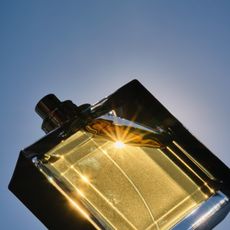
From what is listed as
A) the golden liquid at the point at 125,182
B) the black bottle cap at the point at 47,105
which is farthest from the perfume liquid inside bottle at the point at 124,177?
the black bottle cap at the point at 47,105

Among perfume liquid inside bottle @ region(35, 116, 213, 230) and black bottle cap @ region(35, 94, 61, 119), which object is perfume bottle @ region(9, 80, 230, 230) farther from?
black bottle cap @ region(35, 94, 61, 119)

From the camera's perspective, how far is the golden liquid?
1.01 metres

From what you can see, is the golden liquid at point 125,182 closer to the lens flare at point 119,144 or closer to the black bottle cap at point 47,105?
the lens flare at point 119,144

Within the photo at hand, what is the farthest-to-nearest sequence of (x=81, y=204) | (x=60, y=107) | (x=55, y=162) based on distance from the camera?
(x=60, y=107) < (x=55, y=162) < (x=81, y=204)

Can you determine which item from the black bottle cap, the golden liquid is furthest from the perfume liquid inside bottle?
the black bottle cap

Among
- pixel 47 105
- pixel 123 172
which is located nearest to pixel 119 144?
pixel 123 172

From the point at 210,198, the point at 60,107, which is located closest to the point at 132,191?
the point at 210,198

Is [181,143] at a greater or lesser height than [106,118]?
lesser

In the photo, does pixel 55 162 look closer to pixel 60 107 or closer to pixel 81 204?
pixel 81 204

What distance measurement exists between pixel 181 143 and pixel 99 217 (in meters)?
0.33

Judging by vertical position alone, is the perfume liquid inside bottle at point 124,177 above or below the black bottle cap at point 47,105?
below

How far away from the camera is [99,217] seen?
0.95m

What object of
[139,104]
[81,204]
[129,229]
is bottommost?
[129,229]

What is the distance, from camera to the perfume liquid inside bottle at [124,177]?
3.31 feet
